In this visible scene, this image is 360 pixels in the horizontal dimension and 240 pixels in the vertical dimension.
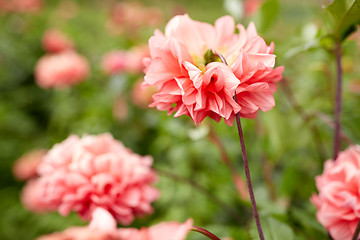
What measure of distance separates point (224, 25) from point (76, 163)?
0.87 feet

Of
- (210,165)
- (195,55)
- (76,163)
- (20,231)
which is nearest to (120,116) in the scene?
(210,165)

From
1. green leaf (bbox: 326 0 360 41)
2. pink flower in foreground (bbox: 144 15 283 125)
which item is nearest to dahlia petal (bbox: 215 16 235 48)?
pink flower in foreground (bbox: 144 15 283 125)

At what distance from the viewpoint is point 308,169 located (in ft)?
2.53

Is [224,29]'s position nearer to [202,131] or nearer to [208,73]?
[208,73]

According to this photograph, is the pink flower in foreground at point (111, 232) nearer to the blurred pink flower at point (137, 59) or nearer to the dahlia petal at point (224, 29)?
the dahlia petal at point (224, 29)

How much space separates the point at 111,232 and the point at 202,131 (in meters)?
0.49

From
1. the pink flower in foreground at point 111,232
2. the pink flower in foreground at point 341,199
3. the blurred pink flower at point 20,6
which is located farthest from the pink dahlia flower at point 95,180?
the blurred pink flower at point 20,6

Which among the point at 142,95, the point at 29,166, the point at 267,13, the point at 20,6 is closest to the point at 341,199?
the point at 267,13

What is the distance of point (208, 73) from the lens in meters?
0.30

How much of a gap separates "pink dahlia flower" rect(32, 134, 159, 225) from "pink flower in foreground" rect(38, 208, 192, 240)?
121 mm

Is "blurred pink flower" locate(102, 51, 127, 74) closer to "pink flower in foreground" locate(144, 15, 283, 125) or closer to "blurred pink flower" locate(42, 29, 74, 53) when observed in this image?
"blurred pink flower" locate(42, 29, 74, 53)

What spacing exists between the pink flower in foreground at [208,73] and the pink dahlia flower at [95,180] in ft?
0.49

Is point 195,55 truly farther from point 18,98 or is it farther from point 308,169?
point 18,98

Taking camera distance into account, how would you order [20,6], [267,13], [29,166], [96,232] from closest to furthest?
[96,232]
[267,13]
[29,166]
[20,6]
